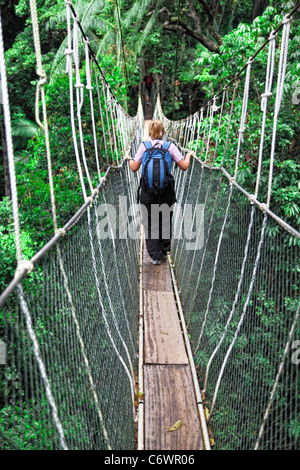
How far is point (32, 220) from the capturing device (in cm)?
310

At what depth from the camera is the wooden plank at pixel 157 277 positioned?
247cm

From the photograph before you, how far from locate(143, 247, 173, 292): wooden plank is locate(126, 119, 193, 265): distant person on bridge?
0.21m

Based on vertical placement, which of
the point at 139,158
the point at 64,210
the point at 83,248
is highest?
the point at 139,158

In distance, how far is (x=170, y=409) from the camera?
1.46 meters

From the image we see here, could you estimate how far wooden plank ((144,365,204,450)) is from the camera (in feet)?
4.29

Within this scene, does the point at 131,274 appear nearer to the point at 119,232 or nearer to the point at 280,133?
the point at 119,232

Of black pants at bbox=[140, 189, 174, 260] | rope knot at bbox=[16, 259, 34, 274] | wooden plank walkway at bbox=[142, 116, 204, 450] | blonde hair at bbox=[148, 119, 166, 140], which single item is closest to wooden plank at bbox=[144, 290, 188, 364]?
wooden plank walkway at bbox=[142, 116, 204, 450]

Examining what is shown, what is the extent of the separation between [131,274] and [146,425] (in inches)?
39.4

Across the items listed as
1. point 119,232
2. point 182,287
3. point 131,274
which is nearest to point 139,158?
point 119,232

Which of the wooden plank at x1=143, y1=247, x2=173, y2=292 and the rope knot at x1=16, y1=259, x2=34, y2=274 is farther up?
the rope knot at x1=16, y1=259, x2=34, y2=274

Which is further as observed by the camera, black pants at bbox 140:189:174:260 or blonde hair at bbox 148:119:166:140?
black pants at bbox 140:189:174:260

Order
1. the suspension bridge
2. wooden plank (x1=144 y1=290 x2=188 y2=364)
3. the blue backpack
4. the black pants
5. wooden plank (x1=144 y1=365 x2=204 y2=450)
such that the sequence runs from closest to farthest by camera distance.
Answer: the suspension bridge, wooden plank (x1=144 y1=365 x2=204 y2=450), wooden plank (x1=144 y1=290 x2=188 y2=364), the blue backpack, the black pants

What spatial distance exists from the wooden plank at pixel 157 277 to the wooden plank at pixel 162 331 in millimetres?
65

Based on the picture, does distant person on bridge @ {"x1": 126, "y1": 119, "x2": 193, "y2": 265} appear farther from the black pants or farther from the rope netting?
the rope netting
